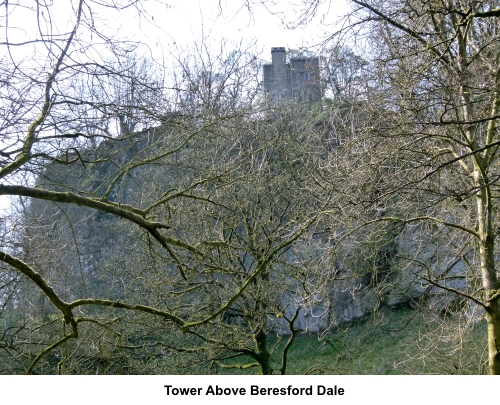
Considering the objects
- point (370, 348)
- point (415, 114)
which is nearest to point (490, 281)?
point (415, 114)

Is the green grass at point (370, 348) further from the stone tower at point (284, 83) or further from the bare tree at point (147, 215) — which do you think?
the stone tower at point (284, 83)

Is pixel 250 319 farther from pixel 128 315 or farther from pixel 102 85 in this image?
pixel 102 85

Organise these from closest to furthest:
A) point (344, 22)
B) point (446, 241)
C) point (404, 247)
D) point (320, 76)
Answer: point (344, 22), point (320, 76), point (446, 241), point (404, 247)

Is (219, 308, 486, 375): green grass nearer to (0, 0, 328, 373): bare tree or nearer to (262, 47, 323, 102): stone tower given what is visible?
(0, 0, 328, 373): bare tree

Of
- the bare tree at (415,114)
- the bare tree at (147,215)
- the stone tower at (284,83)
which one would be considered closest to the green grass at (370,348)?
the bare tree at (147,215)

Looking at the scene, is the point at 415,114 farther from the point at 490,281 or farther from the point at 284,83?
the point at 284,83

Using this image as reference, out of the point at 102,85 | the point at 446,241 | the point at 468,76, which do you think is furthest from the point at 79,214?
the point at 468,76

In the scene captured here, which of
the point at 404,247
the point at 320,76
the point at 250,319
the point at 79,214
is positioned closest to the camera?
the point at 320,76

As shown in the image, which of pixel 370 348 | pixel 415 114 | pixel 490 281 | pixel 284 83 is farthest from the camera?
pixel 284 83

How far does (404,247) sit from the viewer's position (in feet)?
42.2

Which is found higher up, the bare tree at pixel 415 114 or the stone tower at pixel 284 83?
the stone tower at pixel 284 83

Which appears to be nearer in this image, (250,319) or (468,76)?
(468,76)

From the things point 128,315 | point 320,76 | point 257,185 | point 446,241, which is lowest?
Answer: point 128,315
